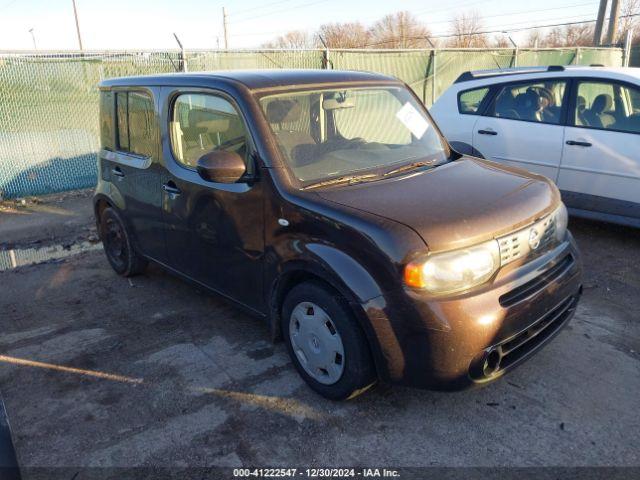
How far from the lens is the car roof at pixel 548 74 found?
540 cm

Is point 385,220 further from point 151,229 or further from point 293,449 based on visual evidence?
point 151,229

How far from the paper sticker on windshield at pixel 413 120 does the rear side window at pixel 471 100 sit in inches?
105

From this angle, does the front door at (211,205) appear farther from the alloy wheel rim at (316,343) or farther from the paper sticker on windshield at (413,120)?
the paper sticker on windshield at (413,120)

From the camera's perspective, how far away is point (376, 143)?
3.69m

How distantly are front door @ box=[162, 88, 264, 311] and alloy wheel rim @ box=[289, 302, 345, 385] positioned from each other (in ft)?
1.29

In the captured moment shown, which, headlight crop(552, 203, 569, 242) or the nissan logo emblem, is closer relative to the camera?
the nissan logo emblem

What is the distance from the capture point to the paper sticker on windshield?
12.8 feet

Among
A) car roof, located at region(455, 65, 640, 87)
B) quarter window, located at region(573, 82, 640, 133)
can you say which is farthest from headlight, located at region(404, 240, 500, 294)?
car roof, located at region(455, 65, 640, 87)

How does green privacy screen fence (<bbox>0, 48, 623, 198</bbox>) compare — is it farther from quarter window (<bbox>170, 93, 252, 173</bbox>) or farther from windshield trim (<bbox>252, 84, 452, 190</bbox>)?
windshield trim (<bbox>252, 84, 452, 190</bbox>)

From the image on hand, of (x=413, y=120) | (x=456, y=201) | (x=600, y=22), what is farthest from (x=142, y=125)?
(x=600, y=22)

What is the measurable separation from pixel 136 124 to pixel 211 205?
138cm

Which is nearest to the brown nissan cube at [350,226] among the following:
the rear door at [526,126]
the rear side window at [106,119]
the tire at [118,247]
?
the rear side window at [106,119]

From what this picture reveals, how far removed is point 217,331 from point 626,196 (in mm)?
4114

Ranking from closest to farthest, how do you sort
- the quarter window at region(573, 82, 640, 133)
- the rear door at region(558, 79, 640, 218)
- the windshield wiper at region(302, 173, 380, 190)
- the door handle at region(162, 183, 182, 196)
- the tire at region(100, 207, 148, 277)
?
the windshield wiper at region(302, 173, 380, 190)
the door handle at region(162, 183, 182, 196)
the tire at region(100, 207, 148, 277)
the rear door at region(558, 79, 640, 218)
the quarter window at region(573, 82, 640, 133)
